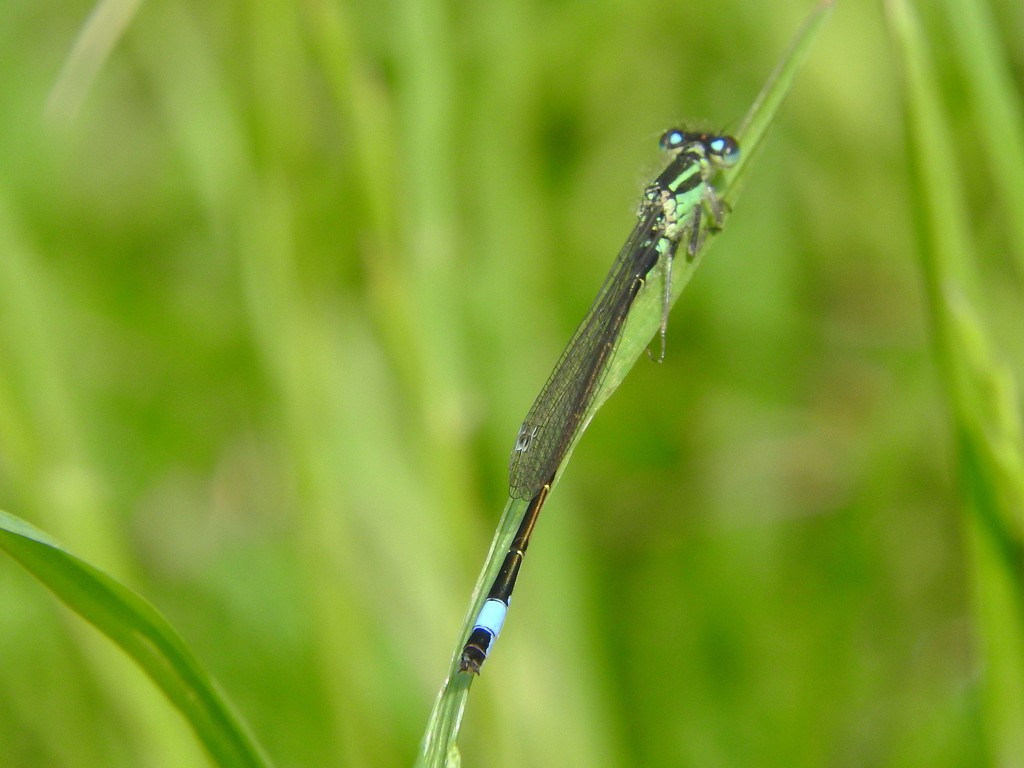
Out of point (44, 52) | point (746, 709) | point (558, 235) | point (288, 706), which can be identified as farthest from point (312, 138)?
point (746, 709)

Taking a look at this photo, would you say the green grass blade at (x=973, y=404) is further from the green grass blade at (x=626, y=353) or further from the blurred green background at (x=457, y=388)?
the blurred green background at (x=457, y=388)

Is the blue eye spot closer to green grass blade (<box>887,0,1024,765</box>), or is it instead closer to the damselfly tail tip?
green grass blade (<box>887,0,1024,765</box>)

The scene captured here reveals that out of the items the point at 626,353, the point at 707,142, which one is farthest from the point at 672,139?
the point at 626,353

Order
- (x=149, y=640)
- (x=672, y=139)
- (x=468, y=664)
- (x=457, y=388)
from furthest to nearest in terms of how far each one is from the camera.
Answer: (x=672, y=139) → (x=457, y=388) → (x=468, y=664) → (x=149, y=640)

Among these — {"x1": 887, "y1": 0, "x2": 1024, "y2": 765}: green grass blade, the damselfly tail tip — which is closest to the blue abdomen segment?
the damselfly tail tip

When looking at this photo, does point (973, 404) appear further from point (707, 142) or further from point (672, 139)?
point (672, 139)

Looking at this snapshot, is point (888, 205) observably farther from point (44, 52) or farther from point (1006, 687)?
point (44, 52)

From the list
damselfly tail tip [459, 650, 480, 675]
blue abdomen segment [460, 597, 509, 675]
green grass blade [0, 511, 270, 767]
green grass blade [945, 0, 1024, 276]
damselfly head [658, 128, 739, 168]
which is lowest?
green grass blade [0, 511, 270, 767]
